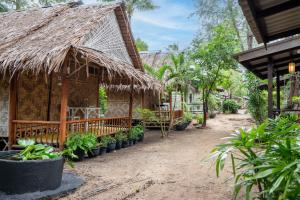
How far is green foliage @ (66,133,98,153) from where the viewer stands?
7723 mm

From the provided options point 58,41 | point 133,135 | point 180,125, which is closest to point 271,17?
point 58,41

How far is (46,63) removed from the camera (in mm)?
7164

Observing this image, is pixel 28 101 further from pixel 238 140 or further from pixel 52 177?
pixel 238 140

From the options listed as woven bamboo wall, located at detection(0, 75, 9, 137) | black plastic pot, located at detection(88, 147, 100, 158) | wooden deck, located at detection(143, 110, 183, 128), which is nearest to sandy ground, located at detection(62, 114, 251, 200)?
black plastic pot, located at detection(88, 147, 100, 158)

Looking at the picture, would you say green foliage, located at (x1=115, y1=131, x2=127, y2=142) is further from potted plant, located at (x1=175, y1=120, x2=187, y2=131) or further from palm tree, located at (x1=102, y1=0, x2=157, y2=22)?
palm tree, located at (x1=102, y1=0, x2=157, y2=22)

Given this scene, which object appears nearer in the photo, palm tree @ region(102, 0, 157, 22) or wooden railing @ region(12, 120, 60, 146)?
wooden railing @ region(12, 120, 60, 146)

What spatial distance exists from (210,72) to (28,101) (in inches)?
391

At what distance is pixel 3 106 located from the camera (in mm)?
9055

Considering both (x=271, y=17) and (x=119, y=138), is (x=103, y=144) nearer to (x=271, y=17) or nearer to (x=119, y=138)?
(x=119, y=138)

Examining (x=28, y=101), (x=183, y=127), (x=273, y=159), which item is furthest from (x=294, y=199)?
(x=183, y=127)

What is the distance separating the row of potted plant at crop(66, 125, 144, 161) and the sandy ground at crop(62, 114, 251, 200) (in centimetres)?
28

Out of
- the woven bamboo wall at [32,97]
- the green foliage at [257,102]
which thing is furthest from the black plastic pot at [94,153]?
the green foliage at [257,102]

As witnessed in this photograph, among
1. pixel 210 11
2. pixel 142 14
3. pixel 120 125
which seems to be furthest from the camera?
pixel 142 14

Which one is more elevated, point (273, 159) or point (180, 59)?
point (180, 59)
